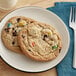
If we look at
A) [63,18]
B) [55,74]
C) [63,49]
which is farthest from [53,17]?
[55,74]

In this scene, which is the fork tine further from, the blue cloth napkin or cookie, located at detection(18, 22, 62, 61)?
cookie, located at detection(18, 22, 62, 61)

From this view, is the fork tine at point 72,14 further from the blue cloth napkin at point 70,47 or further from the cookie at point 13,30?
the cookie at point 13,30

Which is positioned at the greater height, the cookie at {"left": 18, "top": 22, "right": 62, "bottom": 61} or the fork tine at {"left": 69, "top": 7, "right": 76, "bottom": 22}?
the fork tine at {"left": 69, "top": 7, "right": 76, "bottom": 22}

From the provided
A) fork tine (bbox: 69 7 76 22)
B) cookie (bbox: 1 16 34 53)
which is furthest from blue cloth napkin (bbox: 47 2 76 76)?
cookie (bbox: 1 16 34 53)

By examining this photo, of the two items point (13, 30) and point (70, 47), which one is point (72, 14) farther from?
→ point (13, 30)

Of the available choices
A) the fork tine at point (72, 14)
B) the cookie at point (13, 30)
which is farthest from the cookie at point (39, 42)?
the fork tine at point (72, 14)

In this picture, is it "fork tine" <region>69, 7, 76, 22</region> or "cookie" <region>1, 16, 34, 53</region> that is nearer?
"cookie" <region>1, 16, 34, 53</region>

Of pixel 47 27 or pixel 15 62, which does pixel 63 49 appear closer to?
pixel 47 27
